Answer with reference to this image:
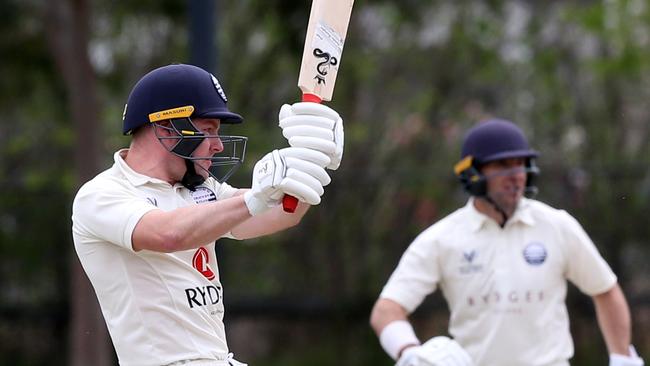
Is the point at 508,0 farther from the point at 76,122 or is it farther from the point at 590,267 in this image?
the point at 590,267

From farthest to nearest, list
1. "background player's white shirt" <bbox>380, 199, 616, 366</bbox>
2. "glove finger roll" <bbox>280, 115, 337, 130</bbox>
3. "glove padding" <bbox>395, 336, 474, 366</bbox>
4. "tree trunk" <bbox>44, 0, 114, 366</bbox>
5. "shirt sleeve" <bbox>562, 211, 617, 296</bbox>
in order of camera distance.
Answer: "tree trunk" <bbox>44, 0, 114, 366</bbox> < "shirt sleeve" <bbox>562, 211, 617, 296</bbox> < "background player's white shirt" <bbox>380, 199, 616, 366</bbox> < "glove padding" <bbox>395, 336, 474, 366</bbox> < "glove finger roll" <bbox>280, 115, 337, 130</bbox>

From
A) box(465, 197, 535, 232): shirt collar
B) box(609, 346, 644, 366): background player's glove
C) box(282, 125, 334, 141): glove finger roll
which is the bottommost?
box(609, 346, 644, 366): background player's glove

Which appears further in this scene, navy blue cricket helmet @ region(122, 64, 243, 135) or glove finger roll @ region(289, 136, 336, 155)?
navy blue cricket helmet @ region(122, 64, 243, 135)

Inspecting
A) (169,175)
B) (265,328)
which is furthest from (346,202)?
(169,175)

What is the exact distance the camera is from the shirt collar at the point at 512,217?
7176mm

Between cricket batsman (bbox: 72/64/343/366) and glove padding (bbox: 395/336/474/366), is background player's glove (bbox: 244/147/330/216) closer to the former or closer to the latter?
cricket batsman (bbox: 72/64/343/366)

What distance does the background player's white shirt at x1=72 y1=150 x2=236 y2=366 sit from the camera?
4.83 meters

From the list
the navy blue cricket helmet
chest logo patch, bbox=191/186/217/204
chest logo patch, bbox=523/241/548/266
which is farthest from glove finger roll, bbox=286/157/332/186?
chest logo patch, bbox=523/241/548/266

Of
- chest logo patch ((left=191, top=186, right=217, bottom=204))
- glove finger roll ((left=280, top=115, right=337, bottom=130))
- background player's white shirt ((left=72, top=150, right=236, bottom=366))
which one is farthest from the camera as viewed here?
chest logo patch ((left=191, top=186, right=217, bottom=204))

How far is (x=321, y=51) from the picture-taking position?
472 centimetres

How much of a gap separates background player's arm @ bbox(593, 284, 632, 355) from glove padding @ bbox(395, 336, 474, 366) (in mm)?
1086

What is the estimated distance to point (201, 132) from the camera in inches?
195

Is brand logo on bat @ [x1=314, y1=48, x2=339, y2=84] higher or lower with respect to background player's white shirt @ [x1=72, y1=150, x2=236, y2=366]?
higher

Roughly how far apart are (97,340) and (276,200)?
27.6ft
